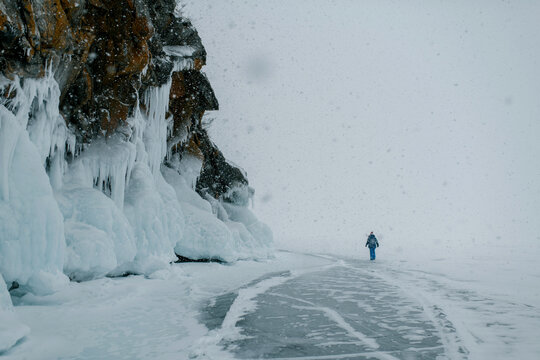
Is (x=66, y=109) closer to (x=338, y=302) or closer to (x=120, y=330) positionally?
(x=120, y=330)

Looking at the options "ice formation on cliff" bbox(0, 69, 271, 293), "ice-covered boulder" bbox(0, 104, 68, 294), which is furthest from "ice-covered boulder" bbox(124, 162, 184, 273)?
"ice-covered boulder" bbox(0, 104, 68, 294)

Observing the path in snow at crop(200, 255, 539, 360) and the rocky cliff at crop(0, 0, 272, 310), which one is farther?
the rocky cliff at crop(0, 0, 272, 310)

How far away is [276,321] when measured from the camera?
19.2ft

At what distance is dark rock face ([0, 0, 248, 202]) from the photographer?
6.64 m

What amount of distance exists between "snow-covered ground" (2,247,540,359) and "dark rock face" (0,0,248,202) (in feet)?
14.8

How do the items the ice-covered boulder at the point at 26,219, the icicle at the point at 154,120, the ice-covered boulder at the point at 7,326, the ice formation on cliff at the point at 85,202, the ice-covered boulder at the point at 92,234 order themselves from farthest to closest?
the icicle at the point at 154,120
the ice-covered boulder at the point at 92,234
the ice formation on cliff at the point at 85,202
the ice-covered boulder at the point at 26,219
the ice-covered boulder at the point at 7,326

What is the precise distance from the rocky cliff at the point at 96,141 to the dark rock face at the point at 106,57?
0.10 feet

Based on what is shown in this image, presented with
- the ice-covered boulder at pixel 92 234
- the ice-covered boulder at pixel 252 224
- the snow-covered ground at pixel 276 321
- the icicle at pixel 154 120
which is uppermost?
the icicle at pixel 154 120

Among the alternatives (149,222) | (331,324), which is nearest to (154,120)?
(149,222)

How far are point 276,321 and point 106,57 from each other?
28.7 feet

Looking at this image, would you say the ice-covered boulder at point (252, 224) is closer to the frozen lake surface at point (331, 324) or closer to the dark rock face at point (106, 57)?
the dark rock face at point (106, 57)

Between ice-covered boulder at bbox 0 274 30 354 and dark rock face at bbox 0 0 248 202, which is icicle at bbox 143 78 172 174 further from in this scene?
ice-covered boulder at bbox 0 274 30 354

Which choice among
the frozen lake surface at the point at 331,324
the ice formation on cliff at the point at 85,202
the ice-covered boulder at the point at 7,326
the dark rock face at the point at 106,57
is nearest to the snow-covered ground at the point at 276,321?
the frozen lake surface at the point at 331,324

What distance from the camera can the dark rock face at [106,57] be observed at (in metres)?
6.64
